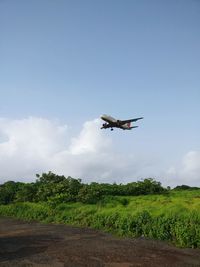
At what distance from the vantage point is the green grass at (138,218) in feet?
64.3

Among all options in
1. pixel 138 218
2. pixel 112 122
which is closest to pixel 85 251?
pixel 138 218

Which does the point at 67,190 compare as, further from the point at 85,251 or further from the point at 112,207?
the point at 85,251

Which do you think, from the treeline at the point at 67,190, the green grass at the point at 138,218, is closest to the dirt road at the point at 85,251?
the green grass at the point at 138,218

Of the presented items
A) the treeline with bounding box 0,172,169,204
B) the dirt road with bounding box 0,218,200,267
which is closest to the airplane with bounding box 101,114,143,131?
the treeline with bounding box 0,172,169,204

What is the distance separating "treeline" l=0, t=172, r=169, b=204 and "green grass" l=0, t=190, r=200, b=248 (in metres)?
1.48

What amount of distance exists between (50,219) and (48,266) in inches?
636

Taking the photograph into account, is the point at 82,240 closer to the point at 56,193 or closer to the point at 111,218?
the point at 111,218

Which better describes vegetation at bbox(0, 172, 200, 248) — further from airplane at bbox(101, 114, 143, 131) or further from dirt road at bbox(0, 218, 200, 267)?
airplane at bbox(101, 114, 143, 131)

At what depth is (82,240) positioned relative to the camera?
21.3 metres

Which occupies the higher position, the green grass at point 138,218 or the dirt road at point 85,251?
the green grass at point 138,218

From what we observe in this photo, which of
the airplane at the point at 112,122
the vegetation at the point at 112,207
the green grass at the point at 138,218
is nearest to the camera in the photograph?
the green grass at the point at 138,218

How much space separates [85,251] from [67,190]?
18.1 meters

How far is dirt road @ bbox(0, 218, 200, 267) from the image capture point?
620 inches

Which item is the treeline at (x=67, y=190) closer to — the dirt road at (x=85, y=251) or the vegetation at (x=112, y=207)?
the vegetation at (x=112, y=207)
